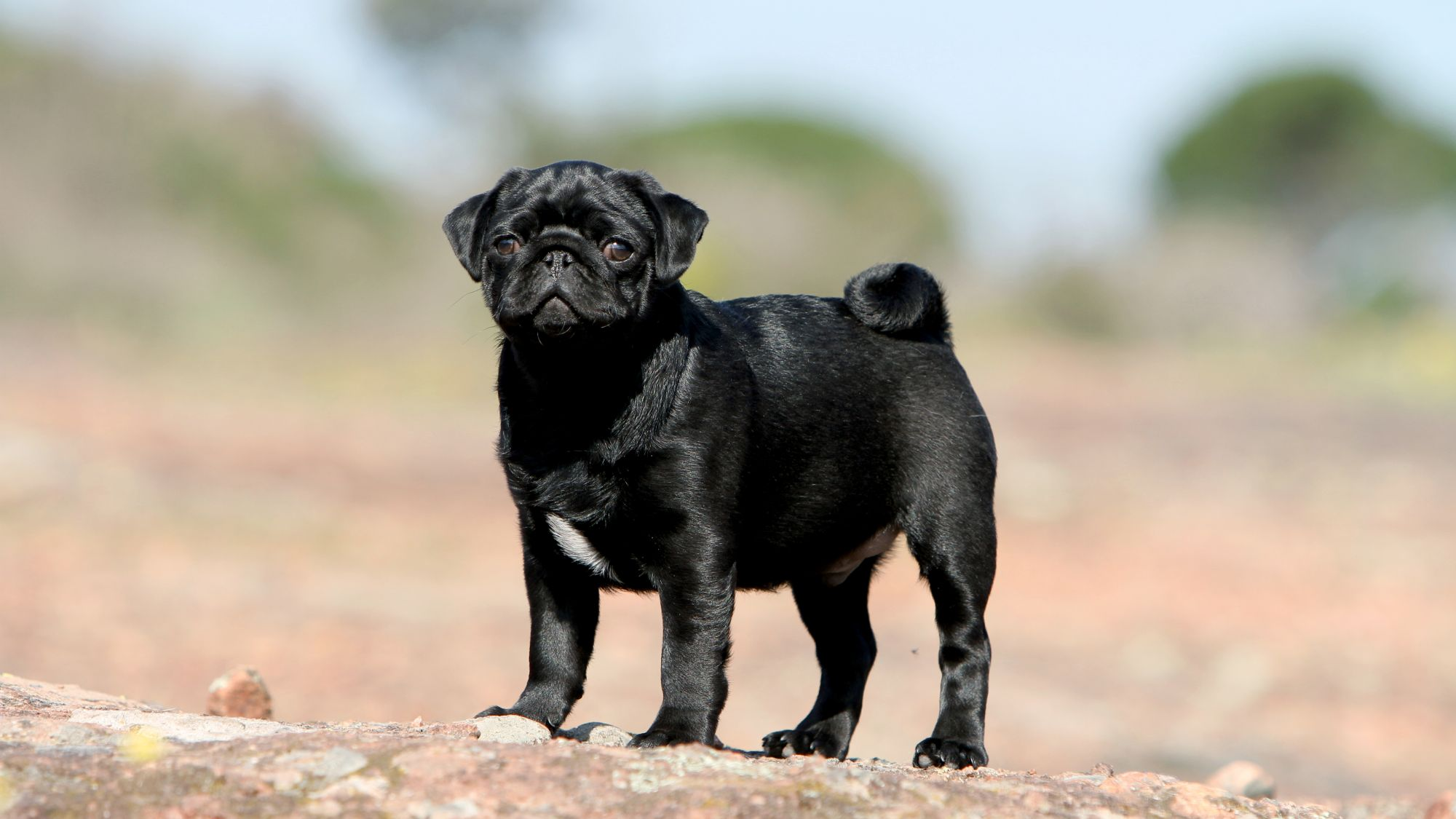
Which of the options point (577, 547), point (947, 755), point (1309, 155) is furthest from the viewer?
point (1309, 155)

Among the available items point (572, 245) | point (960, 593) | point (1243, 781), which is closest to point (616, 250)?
point (572, 245)

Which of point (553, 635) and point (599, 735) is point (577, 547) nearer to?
point (553, 635)

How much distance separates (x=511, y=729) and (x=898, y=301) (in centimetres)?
212

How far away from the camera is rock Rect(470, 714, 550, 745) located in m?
4.58

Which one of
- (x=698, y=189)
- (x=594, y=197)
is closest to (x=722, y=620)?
(x=594, y=197)

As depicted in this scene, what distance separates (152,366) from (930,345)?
19054 millimetres

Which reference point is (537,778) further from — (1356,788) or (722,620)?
(1356,788)

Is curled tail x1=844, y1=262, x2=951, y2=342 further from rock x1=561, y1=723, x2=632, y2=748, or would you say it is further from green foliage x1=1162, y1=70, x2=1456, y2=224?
green foliage x1=1162, y1=70, x2=1456, y2=224

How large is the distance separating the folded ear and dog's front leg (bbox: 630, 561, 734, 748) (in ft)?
3.02

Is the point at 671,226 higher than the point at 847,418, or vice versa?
the point at 671,226

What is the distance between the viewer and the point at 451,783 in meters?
3.65

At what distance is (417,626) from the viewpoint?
1110 cm

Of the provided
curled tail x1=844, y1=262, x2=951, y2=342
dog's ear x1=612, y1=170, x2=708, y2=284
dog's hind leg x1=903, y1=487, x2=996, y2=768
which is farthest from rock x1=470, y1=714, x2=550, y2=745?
curled tail x1=844, y1=262, x2=951, y2=342

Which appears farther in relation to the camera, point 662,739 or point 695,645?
point 695,645
